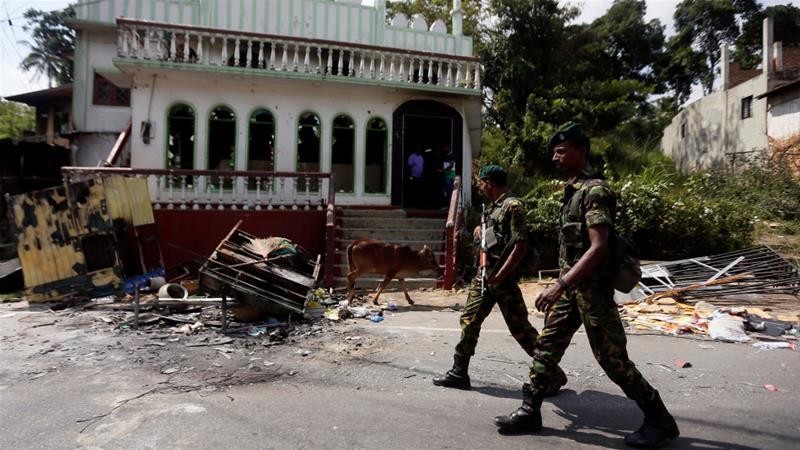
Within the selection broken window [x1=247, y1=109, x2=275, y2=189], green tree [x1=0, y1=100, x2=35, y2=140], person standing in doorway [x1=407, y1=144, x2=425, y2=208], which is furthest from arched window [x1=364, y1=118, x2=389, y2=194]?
green tree [x1=0, y1=100, x2=35, y2=140]

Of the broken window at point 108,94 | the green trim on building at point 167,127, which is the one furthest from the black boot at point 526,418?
the broken window at point 108,94

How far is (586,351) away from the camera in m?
4.92

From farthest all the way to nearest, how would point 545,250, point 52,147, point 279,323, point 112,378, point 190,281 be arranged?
point 52,147
point 545,250
point 190,281
point 279,323
point 112,378

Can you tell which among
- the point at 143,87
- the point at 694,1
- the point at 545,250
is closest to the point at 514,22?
the point at 545,250

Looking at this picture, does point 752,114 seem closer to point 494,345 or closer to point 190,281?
point 494,345

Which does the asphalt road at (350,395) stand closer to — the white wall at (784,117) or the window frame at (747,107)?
the white wall at (784,117)

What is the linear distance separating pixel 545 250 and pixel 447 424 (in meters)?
7.56

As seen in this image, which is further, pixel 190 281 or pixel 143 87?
pixel 143 87

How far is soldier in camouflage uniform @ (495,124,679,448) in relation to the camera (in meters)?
2.79

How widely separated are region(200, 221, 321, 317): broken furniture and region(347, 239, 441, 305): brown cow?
1.14 metres

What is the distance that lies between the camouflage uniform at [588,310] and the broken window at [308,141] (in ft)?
32.4

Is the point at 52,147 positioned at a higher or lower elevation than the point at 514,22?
lower

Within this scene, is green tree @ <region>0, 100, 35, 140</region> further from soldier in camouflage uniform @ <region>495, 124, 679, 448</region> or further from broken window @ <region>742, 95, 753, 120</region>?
broken window @ <region>742, 95, 753, 120</region>

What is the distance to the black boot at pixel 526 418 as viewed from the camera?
9.81ft
